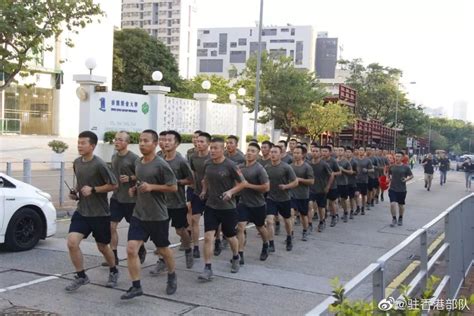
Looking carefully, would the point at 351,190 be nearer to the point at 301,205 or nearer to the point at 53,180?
the point at 301,205

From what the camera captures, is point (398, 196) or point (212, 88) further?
point (212, 88)

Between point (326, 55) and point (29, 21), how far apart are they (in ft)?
363

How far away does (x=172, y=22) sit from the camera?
114 m

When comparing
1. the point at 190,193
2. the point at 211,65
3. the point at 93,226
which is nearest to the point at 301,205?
the point at 190,193

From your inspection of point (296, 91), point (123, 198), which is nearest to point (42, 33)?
point (123, 198)

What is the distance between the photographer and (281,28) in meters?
120

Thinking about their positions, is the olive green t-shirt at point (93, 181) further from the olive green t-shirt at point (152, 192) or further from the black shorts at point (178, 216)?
the black shorts at point (178, 216)

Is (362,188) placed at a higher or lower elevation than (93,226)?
lower

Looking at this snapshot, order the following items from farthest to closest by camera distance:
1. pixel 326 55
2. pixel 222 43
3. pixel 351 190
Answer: pixel 222 43, pixel 326 55, pixel 351 190

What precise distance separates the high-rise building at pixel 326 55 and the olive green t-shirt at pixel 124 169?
114 meters

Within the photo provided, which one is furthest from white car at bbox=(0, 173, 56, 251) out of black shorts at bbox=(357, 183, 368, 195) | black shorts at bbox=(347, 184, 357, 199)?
black shorts at bbox=(357, 183, 368, 195)

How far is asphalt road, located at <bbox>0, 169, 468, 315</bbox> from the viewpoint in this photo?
5.77 metres

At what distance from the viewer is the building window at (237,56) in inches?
4742

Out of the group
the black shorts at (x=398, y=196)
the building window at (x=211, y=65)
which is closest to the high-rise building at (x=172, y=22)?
the building window at (x=211, y=65)
